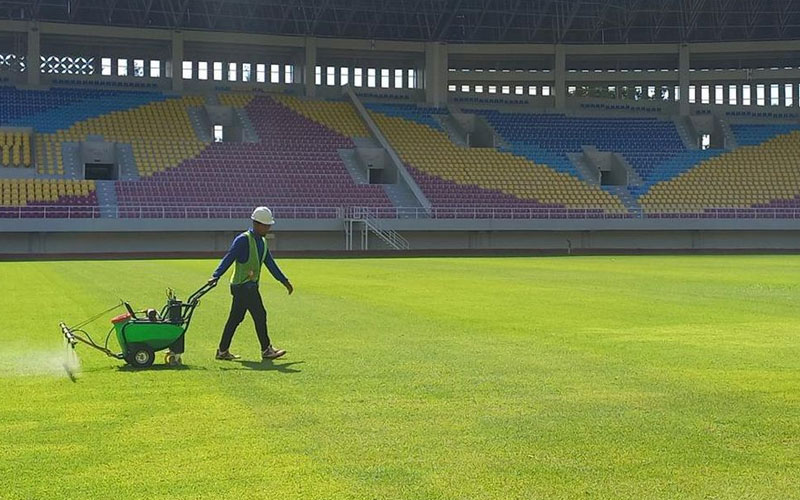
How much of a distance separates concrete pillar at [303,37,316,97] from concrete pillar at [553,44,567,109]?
15.4 metres

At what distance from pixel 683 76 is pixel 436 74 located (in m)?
15.9

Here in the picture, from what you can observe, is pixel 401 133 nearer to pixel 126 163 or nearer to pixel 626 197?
pixel 626 197

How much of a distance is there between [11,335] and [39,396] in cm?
482

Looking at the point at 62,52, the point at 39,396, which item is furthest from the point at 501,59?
the point at 39,396

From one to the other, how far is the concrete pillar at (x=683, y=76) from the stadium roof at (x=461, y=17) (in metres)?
0.81

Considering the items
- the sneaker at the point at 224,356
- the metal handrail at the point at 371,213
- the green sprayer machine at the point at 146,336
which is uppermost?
the metal handrail at the point at 371,213

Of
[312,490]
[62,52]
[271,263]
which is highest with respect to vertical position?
[62,52]

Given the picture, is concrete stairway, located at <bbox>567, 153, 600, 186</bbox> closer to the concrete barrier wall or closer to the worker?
the concrete barrier wall

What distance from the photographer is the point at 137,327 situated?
988 centimetres

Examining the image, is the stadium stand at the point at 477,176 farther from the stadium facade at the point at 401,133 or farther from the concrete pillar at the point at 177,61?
the concrete pillar at the point at 177,61

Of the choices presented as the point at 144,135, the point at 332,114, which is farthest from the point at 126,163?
the point at 332,114

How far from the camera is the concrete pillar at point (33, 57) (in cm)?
5250

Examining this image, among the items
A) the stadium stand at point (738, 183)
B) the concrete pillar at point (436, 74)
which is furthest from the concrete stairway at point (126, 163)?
the stadium stand at point (738, 183)

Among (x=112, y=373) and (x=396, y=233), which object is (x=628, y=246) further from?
(x=112, y=373)
